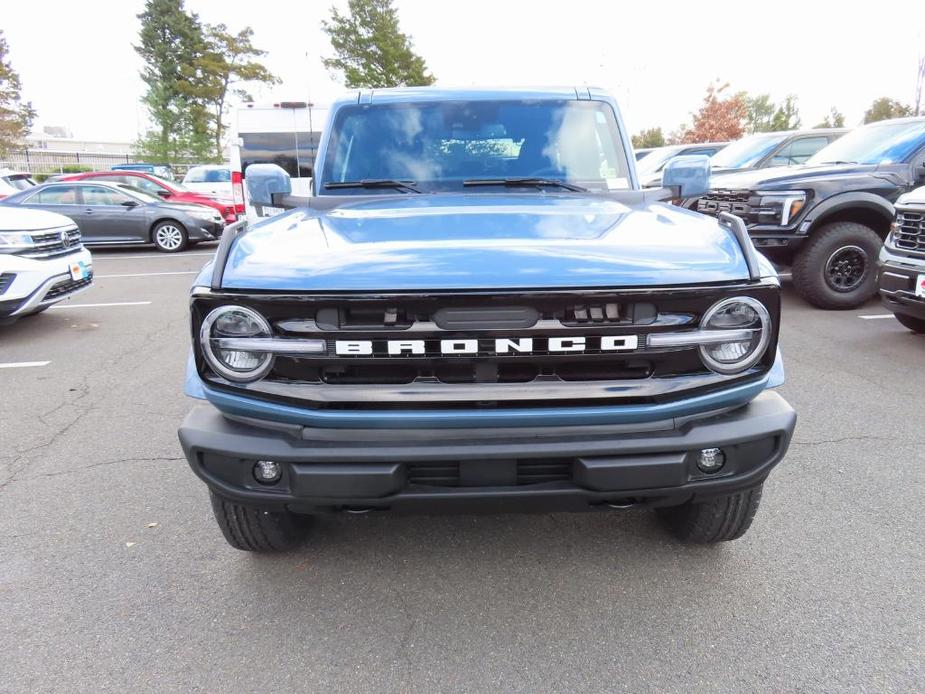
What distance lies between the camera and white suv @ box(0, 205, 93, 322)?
6.09m

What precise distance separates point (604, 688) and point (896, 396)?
3574 millimetres

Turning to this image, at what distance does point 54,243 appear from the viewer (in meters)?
6.54

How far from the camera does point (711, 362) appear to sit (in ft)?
6.66

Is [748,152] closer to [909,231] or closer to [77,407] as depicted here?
[909,231]

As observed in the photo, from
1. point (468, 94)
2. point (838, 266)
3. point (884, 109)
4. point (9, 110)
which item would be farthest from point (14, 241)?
point (884, 109)

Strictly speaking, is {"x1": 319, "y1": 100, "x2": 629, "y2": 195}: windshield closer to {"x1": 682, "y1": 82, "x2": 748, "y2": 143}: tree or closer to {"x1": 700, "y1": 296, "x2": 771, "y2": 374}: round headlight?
{"x1": 700, "y1": 296, "x2": 771, "y2": 374}: round headlight

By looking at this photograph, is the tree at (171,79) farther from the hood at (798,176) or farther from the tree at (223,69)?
the hood at (798,176)

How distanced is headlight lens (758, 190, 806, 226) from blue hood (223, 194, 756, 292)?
16.3ft

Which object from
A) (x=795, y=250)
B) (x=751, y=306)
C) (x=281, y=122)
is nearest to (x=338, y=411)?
(x=751, y=306)

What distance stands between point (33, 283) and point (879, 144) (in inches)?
356

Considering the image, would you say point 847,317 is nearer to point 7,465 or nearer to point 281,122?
point 7,465

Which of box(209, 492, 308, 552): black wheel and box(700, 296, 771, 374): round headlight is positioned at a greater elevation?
box(700, 296, 771, 374): round headlight

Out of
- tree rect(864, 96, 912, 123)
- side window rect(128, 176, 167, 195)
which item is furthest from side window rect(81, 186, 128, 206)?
tree rect(864, 96, 912, 123)

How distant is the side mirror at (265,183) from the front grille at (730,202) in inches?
198
